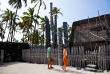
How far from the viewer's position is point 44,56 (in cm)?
1012

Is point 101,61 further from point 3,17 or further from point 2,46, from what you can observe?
point 3,17

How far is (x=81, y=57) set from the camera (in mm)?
7840

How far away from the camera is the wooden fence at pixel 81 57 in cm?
682

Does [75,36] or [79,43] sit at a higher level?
[75,36]

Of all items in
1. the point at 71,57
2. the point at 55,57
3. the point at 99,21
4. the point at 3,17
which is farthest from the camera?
the point at 3,17

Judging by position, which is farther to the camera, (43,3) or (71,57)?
(43,3)

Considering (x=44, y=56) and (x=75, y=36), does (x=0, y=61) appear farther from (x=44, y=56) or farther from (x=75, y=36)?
(x=75, y=36)

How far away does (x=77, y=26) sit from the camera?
43.6 feet

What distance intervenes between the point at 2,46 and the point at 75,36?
906 cm

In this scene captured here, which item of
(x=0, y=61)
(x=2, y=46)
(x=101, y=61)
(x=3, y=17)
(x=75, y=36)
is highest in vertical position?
(x=3, y=17)

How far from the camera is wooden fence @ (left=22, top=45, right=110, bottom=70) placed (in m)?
6.82

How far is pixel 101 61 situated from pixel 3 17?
2465 centimetres

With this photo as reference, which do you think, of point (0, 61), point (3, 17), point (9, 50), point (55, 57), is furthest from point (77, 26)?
point (3, 17)

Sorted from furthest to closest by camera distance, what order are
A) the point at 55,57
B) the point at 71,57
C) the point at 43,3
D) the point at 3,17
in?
the point at 3,17
the point at 43,3
the point at 55,57
the point at 71,57
